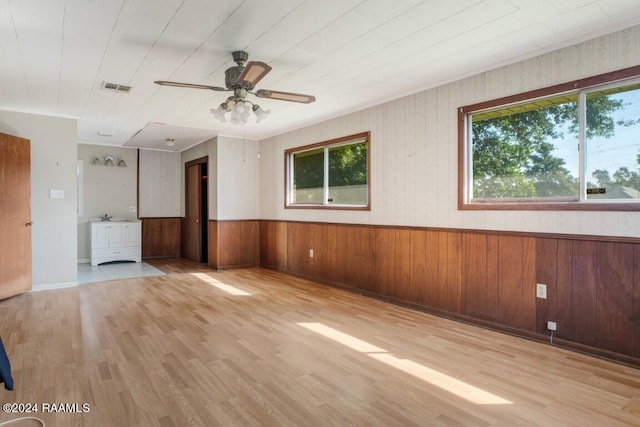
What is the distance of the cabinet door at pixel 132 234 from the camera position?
25.2 ft

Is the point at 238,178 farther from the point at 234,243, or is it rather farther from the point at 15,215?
the point at 15,215

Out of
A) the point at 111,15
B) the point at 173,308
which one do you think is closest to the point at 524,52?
the point at 111,15

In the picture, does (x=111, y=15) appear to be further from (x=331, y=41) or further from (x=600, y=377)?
(x=600, y=377)

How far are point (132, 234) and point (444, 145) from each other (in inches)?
260

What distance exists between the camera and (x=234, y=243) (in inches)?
277

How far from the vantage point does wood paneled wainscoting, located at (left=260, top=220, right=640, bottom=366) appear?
2.83m

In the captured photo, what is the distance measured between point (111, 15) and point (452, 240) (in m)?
3.57

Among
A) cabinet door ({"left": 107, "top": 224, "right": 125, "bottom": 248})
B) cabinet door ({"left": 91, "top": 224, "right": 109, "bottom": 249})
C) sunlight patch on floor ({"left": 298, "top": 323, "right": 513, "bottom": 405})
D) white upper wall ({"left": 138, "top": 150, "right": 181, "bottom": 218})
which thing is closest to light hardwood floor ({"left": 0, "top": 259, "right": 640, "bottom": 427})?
sunlight patch on floor ({"left": 298, "top": 323, "right": 513, "bottom": 405})

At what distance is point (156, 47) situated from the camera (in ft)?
10.1

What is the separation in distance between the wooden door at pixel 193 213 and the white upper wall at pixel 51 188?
8.56 ft

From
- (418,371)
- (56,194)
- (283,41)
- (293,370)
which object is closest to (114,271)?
(56,194)

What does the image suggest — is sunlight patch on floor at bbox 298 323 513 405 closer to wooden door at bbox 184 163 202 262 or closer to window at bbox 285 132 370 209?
window at bbox 285 132 370 209

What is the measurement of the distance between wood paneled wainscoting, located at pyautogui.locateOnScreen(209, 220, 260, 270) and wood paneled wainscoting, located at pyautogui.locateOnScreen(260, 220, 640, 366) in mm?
2449

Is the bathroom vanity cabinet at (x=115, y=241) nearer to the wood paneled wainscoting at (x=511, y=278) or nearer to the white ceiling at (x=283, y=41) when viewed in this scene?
the white ceiling at (x=283, y=41)
